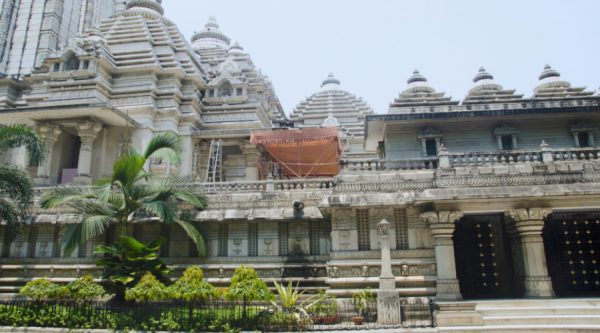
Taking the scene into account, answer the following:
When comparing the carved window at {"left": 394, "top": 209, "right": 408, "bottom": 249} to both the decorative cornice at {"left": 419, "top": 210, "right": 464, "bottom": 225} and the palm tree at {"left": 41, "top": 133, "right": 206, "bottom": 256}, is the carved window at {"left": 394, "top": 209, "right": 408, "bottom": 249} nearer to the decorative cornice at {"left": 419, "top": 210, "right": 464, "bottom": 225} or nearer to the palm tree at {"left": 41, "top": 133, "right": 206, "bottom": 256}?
the decorative cornice at {"left": 419, "top": 210, "right": 464, "bottom": 225}

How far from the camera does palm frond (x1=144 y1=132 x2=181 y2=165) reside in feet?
55.9

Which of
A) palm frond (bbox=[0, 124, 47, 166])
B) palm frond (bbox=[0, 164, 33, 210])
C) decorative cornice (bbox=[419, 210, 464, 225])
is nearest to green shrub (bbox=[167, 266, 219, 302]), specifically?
decorative cornice (bbox=[419, 210, 464, 225])

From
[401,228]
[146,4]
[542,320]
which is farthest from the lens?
[146,4]

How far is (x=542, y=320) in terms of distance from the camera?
12.6 metres

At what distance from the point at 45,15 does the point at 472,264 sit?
47141 mm

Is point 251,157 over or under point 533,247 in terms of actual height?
over

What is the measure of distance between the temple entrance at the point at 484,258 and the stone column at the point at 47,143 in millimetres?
23753

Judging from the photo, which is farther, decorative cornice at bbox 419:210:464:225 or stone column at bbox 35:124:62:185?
stone column at bbox 35:124:62:185

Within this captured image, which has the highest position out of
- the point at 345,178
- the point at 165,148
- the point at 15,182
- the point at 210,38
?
the point at 210,38

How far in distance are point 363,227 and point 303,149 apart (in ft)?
34.5

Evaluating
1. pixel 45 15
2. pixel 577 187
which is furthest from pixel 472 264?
pixel 45 15

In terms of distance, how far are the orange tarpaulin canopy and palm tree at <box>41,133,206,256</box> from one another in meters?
8.51

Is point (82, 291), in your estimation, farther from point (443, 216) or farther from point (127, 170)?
point (443, 216)

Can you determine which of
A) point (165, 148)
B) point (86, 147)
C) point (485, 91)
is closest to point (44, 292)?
point (165, 148)
